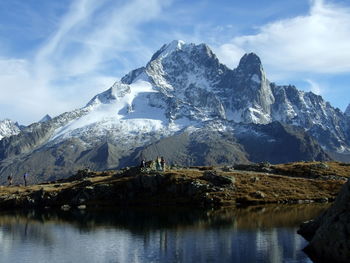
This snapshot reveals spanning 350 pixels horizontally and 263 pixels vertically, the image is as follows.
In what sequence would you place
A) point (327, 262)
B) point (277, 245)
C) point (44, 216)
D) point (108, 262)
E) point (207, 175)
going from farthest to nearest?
point (207, 175)
point (44, 216)
point (277, 245)
point (108, 262)
point (327, 262)

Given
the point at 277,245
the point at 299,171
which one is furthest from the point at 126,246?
the point at 299,171

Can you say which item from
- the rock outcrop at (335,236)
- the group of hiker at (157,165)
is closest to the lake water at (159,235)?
the rock outcrop at (335,236)

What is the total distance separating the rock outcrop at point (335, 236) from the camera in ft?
193

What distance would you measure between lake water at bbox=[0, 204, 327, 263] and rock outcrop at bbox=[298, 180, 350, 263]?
2527 mm

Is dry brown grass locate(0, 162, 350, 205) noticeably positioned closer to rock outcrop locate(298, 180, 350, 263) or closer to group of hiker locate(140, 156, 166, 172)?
group of hiker locate(140, 156, 166, 172)

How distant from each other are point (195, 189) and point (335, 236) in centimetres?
7411

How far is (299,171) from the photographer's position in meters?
150

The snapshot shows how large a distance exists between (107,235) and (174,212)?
92.6ft

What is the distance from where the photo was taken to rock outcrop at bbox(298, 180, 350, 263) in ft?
193

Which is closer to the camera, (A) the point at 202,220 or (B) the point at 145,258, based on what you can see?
(B) the point at 145,258

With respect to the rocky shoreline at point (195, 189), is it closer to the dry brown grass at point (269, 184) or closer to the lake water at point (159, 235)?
the dry brown grass at point (269, 184)

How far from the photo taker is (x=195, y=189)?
13338 centimetres

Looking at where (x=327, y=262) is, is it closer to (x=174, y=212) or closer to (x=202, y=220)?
(x=202, y=220)

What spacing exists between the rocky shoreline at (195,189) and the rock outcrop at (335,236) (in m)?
62.4
